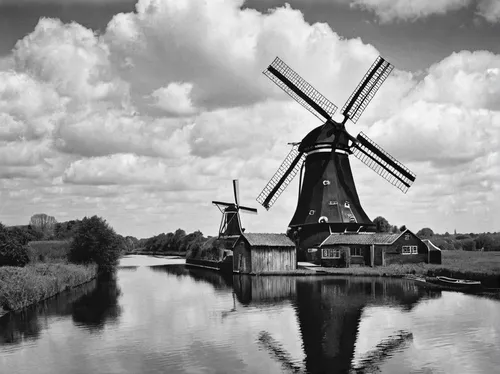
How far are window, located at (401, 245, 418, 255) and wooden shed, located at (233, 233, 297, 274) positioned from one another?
916 centimetres

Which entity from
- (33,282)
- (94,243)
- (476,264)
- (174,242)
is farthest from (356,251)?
(174,242)

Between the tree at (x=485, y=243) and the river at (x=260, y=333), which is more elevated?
the tree at (x=485, y=243)

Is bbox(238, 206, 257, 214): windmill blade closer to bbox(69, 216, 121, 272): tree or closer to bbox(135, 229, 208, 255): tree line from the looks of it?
bbox(69, 216, 121, 272): tree

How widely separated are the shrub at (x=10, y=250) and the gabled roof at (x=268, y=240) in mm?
17275

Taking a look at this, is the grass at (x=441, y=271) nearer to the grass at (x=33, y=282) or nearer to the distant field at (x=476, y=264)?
the distant field at (x=476, y=264)

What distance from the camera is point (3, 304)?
2247 centimetres

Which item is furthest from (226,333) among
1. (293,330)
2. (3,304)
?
(3,304)

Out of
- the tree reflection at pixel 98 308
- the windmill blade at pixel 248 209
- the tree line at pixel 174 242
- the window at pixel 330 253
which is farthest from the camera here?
the tree line at pixel 174 242

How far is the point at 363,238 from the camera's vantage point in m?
40.9

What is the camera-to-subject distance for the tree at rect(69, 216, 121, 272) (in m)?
42.2

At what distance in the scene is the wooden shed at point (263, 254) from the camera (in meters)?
39.8

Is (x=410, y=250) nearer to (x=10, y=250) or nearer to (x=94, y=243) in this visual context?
(x=94, y=243)

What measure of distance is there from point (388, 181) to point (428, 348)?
28.5m

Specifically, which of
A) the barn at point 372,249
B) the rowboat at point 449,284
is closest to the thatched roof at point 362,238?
the barn at point 372,249
